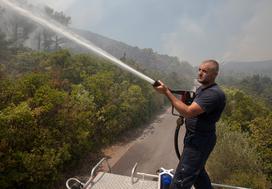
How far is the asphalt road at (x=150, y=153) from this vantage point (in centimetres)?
2523

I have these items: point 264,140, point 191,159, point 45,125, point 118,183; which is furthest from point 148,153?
point 191,159

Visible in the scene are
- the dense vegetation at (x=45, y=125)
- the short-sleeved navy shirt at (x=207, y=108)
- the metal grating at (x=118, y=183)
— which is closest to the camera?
the short-sleeved navy shirt at (x=207, y=108)

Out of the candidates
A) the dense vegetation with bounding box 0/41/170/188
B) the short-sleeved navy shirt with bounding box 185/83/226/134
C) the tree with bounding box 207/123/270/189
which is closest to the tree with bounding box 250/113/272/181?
the tree with bounding box 207/123/270/189

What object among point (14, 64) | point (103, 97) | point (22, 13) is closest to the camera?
point (22, 13)

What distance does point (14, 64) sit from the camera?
38781 mm

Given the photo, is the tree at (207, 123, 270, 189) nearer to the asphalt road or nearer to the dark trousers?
the asphalt road

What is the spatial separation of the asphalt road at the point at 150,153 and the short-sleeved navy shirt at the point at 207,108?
19.8 metres

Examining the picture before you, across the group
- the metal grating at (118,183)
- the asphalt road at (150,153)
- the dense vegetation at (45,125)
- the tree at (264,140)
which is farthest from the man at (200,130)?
the tree at (264,140)

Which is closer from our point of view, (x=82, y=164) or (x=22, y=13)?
(x=22, y=13)

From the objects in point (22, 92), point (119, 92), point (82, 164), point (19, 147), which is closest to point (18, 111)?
point (19, 147)

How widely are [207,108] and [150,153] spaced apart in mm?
25919

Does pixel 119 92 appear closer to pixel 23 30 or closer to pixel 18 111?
pixel 18 111

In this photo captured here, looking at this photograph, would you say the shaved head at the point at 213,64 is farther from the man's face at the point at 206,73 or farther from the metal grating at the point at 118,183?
the metal grating at the point at 118,183

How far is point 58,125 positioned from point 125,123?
15125mm
